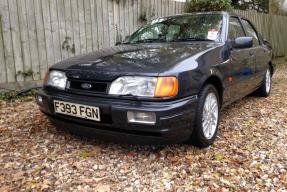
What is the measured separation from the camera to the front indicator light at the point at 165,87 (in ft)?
8.50

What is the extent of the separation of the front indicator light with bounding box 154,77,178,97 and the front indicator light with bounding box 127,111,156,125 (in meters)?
0.18

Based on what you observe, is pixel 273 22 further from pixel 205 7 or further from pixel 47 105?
pixel 47 105

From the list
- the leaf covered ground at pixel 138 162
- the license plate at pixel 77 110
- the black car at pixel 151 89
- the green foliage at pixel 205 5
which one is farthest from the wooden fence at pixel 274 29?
the license plate at pixel 77 110

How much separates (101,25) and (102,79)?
3708mm

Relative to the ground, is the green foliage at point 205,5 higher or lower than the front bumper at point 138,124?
higher

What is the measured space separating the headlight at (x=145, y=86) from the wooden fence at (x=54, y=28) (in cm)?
304

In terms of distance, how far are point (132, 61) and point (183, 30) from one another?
124 centimetres

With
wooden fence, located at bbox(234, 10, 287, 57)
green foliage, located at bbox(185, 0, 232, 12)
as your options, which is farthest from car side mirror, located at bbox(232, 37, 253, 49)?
wooden fence, located at bbox(234, 10, 287, 57)

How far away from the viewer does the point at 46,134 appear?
137 inches

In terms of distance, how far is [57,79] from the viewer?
309cm

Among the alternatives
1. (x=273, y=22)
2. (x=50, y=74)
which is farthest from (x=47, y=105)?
(x=273, y=22)

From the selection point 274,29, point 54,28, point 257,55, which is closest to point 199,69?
point 257,55

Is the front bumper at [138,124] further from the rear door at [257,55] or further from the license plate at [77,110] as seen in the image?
the rear door at [257,55]

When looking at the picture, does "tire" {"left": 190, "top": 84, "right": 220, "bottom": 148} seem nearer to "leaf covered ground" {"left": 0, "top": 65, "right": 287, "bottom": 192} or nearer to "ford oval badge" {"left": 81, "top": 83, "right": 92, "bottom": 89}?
"leaf covered ground" {"left": 0, "top": 65, "right": 287, "bottom": 192}
